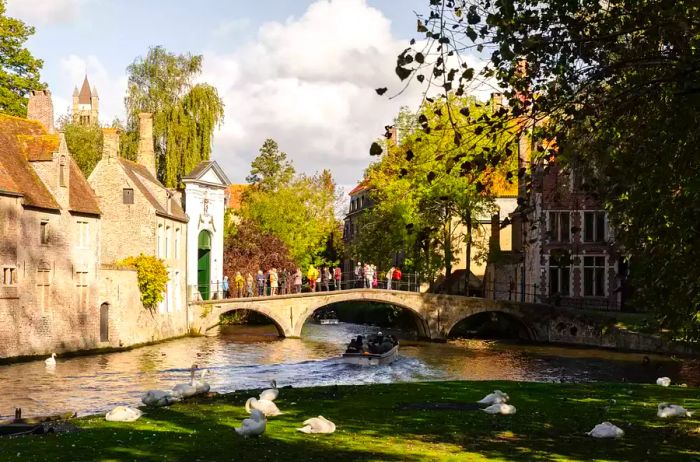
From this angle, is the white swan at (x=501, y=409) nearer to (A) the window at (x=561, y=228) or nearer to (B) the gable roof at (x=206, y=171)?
(A) the window at (x=561, y=228)

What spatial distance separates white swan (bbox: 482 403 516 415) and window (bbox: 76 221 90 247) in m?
27.9

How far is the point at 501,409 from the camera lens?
17188 mm

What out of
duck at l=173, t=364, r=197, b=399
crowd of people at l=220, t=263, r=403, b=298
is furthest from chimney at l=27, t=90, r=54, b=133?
duck at l=173, t=364, r=197, b=399

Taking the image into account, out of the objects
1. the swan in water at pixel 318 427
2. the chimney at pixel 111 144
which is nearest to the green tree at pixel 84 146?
the chimney at pixel 111 144

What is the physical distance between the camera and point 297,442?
1394cm

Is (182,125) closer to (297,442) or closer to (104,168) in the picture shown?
(104,168)

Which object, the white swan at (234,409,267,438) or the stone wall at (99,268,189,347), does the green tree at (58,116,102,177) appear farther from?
the white swan at (234,409,267,438)

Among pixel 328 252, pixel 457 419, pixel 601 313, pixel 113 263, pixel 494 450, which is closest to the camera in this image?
pixel 494 450

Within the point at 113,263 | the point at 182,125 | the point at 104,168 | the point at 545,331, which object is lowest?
the point at 545,331

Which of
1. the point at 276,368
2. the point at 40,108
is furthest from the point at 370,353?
the point at 40,108

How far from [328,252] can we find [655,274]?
2989 inches

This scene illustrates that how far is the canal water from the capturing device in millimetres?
27938

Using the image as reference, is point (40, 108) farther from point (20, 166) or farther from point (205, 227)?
point (205, 227)

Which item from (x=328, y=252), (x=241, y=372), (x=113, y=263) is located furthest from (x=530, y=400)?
(x=328, y=252)
